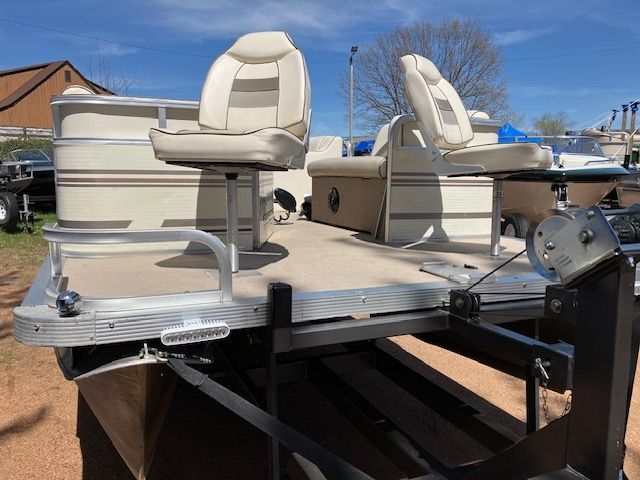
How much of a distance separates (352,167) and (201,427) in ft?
6.83

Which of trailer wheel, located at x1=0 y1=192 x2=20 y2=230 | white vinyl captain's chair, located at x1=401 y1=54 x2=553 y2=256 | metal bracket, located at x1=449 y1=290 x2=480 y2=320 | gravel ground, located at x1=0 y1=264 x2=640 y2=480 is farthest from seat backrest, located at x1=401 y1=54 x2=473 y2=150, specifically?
trailer wheel, located at x1=0 y1=192 x2=20 y2=230

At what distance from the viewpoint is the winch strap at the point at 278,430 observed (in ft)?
4.44

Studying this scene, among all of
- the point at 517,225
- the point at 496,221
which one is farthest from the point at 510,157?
the point at 517,225

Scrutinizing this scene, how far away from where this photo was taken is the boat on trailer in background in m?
1.20

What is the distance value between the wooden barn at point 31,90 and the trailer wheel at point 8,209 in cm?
2272

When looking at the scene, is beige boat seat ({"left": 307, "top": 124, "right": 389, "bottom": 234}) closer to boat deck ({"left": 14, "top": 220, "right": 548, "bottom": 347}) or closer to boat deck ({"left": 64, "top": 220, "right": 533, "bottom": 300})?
boat deck ({"left": 64, "top": 220, "right": 533, "bottom": 300})

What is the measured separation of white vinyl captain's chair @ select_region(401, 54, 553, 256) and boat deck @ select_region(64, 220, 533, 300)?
0.42 m

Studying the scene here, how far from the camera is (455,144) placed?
3205 millimetres

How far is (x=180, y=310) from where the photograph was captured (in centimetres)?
163

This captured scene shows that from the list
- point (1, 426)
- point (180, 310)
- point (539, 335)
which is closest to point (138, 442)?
point (180, 310)

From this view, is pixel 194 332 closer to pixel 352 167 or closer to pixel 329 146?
pixel 352 167

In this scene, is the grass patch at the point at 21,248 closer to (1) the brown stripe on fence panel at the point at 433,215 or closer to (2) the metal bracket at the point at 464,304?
(1) the brown stripe on fence panel at the point at 433,215

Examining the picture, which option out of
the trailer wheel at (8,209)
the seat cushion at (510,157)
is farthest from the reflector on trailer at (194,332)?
the trailer wheel at (8,209)

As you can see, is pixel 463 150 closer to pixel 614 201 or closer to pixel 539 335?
pixel 539 335
